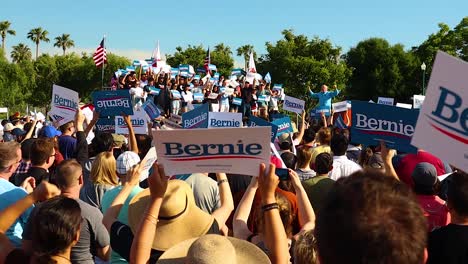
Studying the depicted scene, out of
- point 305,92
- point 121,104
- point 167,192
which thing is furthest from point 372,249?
point 305,92

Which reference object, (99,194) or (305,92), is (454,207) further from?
(305,92)

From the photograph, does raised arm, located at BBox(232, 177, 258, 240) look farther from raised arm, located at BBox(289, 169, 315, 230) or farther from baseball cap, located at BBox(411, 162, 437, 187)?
baseball cap, located at BBox(411, 162, 437, 187)

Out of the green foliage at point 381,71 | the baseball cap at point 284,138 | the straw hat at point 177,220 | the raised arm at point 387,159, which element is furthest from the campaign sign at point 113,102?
the green foliage at point 381,71

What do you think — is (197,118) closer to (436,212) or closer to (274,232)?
(436,212)

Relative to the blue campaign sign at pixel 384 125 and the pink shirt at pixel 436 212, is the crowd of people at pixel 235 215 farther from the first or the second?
the blue campaign sign at pixel 384 125

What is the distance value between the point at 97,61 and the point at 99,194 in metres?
27.0

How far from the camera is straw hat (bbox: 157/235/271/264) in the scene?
2.50m

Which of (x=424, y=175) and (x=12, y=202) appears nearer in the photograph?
(x=12, y=202)

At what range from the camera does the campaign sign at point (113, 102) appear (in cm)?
934

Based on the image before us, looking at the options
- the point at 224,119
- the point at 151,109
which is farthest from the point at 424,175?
→ the point at 151,109

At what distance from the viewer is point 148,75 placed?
2786cm

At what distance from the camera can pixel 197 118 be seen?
7.86 m

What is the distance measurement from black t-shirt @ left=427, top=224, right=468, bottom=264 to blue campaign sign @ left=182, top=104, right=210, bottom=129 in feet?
15.4

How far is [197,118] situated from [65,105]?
3119 millimetres
